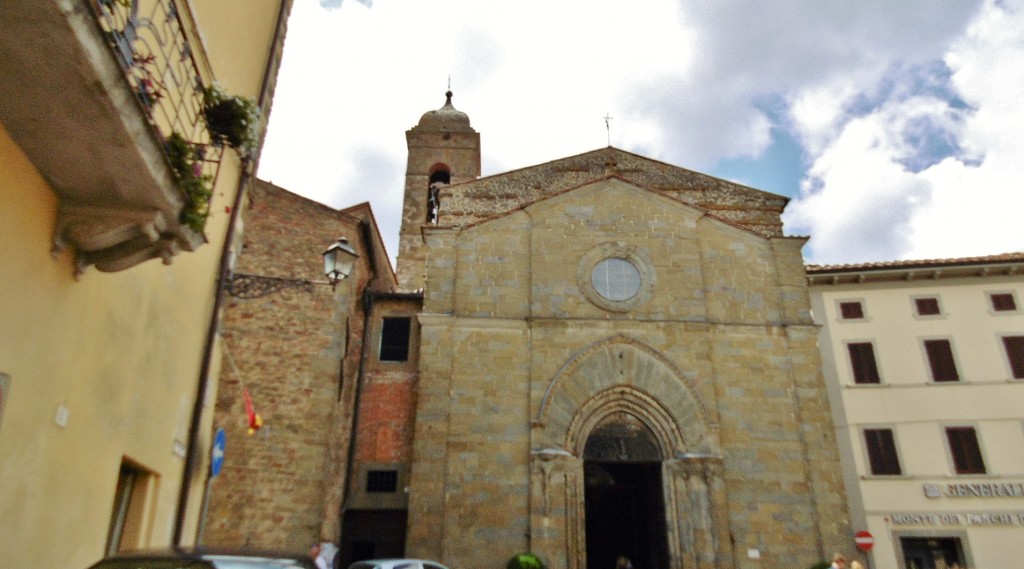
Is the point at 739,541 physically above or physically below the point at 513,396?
below

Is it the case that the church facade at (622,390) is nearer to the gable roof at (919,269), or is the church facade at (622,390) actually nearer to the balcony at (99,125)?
the gable roof at (919,269)

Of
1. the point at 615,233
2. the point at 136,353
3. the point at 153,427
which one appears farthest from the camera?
the point at 615,233

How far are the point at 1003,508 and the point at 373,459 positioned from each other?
15611 millimetres

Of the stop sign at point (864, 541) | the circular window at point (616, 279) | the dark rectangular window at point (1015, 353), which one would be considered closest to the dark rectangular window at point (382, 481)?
the circular window at point (616, 279)

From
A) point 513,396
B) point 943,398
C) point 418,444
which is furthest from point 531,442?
point 943,398

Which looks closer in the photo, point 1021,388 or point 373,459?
point 373,459

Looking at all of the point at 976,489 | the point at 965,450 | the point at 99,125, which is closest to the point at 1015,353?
the point at 965,450

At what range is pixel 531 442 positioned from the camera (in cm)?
1598

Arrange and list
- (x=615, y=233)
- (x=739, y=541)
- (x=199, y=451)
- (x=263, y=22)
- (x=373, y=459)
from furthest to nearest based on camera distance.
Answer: (x=615, y=233) → (x=373, y=459) → (x=739, y=541) → (x=263, y=22) → (x=199, y=451)

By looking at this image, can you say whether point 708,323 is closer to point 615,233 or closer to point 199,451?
point 615,233

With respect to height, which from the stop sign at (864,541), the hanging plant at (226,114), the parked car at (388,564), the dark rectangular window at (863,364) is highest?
the dark rectangular window at (863,364)

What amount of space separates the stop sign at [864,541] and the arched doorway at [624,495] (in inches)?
178

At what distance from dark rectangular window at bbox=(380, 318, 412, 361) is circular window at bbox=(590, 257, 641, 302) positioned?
4.90 metres

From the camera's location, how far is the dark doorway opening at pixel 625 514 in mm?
16812
